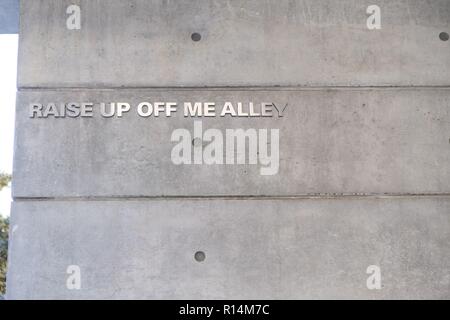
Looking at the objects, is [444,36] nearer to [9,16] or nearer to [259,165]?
[259,165]

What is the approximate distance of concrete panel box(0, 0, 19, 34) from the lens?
22.6ft

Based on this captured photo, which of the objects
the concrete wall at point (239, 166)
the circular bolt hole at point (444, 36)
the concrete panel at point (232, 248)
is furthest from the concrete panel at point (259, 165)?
the circular bolt hole at point (444, 36)

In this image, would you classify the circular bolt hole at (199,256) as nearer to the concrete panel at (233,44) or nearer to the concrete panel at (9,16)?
the concrete panel at (233,44)

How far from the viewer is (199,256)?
620cm

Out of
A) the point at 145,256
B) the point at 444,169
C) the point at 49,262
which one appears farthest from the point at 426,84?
the point at 49,262

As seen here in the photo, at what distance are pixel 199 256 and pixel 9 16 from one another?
8.20ft

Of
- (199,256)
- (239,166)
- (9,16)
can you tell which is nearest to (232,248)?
(199,256)

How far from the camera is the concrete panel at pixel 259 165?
6324mm

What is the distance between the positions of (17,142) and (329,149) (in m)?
2.19

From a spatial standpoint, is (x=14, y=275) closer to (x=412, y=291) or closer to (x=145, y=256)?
(x=145, y=256)

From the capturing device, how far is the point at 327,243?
6.23 metres

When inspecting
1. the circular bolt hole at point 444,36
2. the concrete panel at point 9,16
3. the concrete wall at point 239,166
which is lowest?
the concrete wall at point 239,166

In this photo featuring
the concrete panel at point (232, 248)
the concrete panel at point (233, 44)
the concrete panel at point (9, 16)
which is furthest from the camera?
the concrete panel at point (9, 16)
